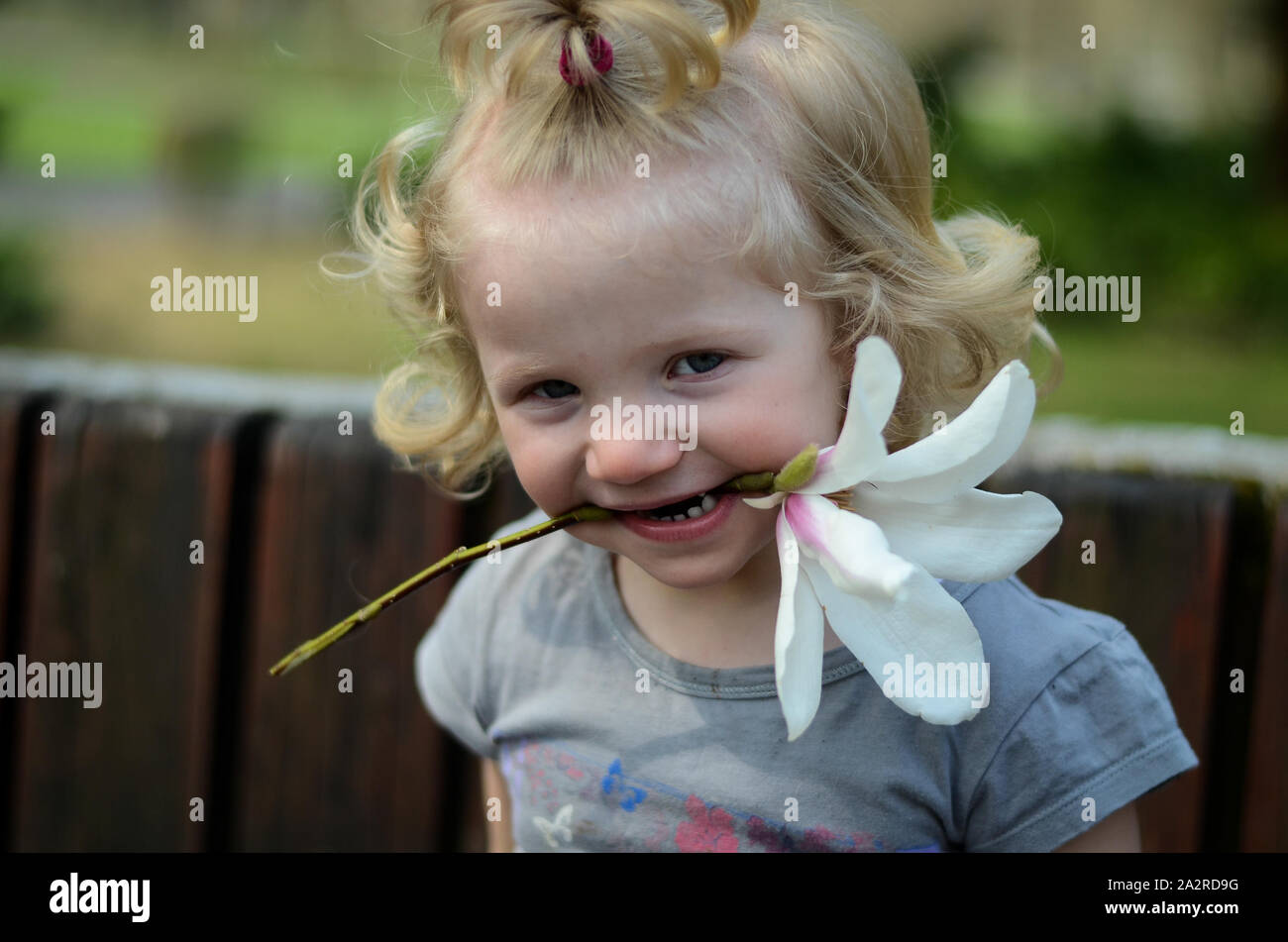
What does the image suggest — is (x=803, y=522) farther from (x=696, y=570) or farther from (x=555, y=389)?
(x=555, y=389)

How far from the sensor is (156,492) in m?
1.82

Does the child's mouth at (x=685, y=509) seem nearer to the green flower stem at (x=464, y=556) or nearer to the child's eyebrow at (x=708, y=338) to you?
the green flower stem at (x=464, y=556)

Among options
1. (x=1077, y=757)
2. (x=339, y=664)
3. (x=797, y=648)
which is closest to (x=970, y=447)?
(x=797, y=648)

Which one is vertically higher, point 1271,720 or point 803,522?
point 803,522

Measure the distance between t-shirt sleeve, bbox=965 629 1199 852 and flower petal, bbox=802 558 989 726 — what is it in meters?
0.27

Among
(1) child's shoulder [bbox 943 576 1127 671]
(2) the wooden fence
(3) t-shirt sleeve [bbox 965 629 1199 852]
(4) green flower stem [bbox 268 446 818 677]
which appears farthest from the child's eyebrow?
(2) the wooden fence

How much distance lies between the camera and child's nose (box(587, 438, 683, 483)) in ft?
3.73

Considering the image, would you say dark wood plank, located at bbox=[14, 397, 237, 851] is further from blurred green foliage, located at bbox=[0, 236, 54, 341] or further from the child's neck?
blurred green foliage, located at bbox=[0, 236, 54, 341]

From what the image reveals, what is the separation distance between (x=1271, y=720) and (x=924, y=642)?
0.67 m

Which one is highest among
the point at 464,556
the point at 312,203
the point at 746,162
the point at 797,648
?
the point at 312,203

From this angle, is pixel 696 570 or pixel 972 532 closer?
pixel 972 532

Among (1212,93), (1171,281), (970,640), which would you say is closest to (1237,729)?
(970,640)

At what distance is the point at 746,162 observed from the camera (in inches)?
Result: 46.8
